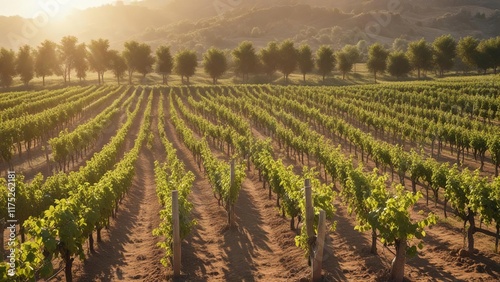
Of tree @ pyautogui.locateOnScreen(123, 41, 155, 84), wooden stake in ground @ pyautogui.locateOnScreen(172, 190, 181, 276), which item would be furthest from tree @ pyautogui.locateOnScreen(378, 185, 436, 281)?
tree @ pyautogui.locateOnScreen(123, 41, 155, 84)

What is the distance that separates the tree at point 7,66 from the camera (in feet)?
257

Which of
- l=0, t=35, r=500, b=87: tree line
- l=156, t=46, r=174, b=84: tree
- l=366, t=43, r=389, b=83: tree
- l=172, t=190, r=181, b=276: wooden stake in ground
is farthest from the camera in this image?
l=156, t=46, r=174, b=84: tree

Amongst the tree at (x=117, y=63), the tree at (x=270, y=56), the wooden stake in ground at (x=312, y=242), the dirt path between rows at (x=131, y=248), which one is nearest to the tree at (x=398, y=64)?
the tree at (x=270, y=56)

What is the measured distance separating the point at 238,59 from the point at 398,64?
3653 cm

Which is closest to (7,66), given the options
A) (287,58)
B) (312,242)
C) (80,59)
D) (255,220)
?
(80,59)

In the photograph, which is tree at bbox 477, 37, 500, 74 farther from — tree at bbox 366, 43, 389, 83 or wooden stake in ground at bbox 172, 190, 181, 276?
wooden stake in ground at bbox 172, 190, 181, 276

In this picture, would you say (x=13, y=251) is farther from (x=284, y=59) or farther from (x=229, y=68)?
(x=229, y=68)

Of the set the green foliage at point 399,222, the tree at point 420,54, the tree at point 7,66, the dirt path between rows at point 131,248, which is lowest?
the dirt path between rows at point 131,248

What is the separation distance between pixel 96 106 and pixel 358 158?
1571 inches

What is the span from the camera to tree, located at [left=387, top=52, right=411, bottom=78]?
85438 mm

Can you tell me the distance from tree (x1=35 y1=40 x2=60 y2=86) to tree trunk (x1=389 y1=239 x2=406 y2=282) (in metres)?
86.1

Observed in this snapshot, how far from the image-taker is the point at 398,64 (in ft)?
282

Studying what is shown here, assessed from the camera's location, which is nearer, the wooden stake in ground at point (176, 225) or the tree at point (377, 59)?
the wooden stake in ground at point (176, 225)

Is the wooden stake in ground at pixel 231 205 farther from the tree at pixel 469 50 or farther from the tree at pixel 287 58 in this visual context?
the tree at pixel 469 50
